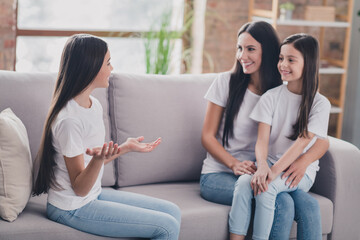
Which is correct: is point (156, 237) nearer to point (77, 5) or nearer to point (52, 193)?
point (52, 193)

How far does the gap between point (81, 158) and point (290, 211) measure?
89 cm

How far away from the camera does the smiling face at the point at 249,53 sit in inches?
97.6

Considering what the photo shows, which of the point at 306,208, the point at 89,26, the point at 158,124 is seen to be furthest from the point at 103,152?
the point at 89,26

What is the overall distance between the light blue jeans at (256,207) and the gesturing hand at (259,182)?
0.7 inches

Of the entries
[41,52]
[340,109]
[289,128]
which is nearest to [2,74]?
[289,128]

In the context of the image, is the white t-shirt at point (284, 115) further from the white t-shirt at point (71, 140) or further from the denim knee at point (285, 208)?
the white t-shirt at point (71, 140)

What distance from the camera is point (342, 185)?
8.33 feet

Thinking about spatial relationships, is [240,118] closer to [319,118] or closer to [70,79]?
[319,118]

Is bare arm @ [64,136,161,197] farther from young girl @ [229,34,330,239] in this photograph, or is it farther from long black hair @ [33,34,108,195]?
young girl @ [229,34,330,239]

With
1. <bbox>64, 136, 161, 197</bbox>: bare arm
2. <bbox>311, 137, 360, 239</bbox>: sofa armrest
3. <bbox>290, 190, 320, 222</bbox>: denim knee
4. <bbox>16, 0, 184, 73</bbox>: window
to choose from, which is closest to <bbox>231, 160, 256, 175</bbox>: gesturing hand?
<bbox>290, 190, 320, 222</bbox>: denim knee

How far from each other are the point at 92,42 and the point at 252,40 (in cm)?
79

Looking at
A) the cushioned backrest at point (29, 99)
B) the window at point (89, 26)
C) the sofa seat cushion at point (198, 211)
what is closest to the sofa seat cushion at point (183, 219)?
the sofa seat cushion at point (198, 211)

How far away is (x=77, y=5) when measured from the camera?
4.23 m

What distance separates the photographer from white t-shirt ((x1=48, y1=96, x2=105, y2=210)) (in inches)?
75.7
